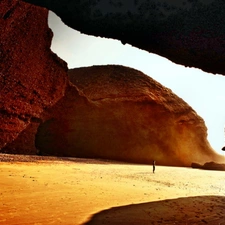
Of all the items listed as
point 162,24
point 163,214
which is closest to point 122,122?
point 163,214

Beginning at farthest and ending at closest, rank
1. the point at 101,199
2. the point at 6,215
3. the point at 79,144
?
1. the point at 79,144
2. the point at 101,199
3. the point at 6,215

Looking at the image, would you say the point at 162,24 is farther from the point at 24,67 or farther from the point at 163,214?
the point at 24,67

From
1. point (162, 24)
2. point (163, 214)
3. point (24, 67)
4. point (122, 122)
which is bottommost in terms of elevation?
point (163, 214)

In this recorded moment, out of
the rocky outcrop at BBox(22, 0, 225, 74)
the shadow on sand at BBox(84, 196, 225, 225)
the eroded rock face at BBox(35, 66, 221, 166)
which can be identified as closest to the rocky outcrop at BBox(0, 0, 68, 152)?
the rocky outcrop at BBox(22, 0, 225, 74)

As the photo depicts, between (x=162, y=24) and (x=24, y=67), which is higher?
(x=24, y=67)

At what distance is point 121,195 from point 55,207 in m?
1.53

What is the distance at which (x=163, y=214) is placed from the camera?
3.36 metres

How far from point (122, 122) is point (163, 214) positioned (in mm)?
18589

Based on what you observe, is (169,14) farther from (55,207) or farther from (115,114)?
(115,114)

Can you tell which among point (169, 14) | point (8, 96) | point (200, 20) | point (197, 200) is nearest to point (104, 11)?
point (169, 14)

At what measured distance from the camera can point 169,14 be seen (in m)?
2.10

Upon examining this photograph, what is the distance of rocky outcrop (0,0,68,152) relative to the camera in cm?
853

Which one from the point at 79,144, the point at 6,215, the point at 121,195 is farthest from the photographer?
the point at 79,144

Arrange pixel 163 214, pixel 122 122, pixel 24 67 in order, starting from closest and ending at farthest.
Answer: pixel 163 214
pixel 24 67
pixel 122 122
